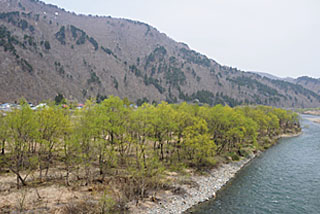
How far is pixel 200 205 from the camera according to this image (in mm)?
29484

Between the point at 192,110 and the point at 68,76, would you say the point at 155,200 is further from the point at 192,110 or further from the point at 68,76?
the point at 68,76

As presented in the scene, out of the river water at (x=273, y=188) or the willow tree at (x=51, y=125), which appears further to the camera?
the river water at (x=273, y=188)

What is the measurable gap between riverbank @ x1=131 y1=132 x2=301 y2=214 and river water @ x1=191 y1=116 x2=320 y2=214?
44.3 inches

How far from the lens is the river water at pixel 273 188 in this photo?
2869cm

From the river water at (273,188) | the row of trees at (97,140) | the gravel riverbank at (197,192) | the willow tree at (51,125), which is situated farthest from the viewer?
the river water at (273,188)

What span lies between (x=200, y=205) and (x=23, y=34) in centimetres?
18502

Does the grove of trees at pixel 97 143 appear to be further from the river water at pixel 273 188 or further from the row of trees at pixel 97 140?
the river water at pixel 273 188

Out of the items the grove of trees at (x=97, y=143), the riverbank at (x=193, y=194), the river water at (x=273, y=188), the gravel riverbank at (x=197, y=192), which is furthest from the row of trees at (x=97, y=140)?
the river water at (x=273, y=188)

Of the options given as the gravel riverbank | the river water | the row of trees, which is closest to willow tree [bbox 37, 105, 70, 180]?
the row of trees

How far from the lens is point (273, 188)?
115 ft

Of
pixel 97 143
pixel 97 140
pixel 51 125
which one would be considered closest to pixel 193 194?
pixel 97 143

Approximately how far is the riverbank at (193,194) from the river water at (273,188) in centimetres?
112

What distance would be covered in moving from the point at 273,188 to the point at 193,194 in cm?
1421

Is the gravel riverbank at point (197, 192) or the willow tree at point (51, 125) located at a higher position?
the willow tree at point (51, 125)
